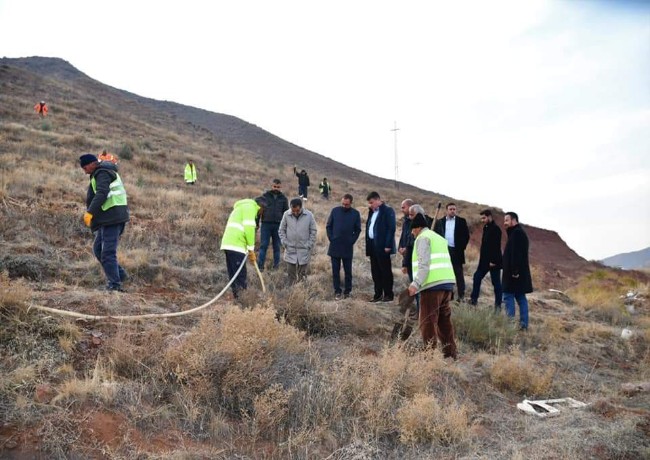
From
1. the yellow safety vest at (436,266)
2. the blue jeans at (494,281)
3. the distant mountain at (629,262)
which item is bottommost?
the distant mountain at (629,262)

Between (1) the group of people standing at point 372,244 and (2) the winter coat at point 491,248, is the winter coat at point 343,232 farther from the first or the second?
(2) the winter coat at point 491,248

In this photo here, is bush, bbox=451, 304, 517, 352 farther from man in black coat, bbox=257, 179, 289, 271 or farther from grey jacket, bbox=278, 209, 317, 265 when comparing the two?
man in black coat, bbox=257, 179, 289, 271

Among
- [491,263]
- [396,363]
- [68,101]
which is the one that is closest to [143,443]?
[396,363]

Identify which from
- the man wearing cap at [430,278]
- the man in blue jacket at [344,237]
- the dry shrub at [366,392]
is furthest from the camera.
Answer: the man in blue jacket at [344,237]

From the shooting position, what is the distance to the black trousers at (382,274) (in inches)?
300

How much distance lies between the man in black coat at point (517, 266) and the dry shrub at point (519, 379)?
250 centimetres

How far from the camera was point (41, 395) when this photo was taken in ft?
10.7

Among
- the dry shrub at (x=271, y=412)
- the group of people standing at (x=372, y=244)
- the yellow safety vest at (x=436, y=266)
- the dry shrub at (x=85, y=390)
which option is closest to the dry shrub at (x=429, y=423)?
the dry shrub at (x=271, y=412)

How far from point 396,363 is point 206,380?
1630 millimetres

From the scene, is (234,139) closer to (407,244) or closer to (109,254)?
(407,244)

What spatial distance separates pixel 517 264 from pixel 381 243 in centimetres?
217

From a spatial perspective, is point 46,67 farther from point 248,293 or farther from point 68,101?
point 248,293

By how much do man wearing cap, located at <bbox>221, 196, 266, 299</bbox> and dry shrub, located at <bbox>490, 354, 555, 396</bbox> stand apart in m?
3.43

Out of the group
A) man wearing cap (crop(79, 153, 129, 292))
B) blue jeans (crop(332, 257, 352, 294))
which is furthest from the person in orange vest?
blue jeans (crop(332, 257, 352, 294))
